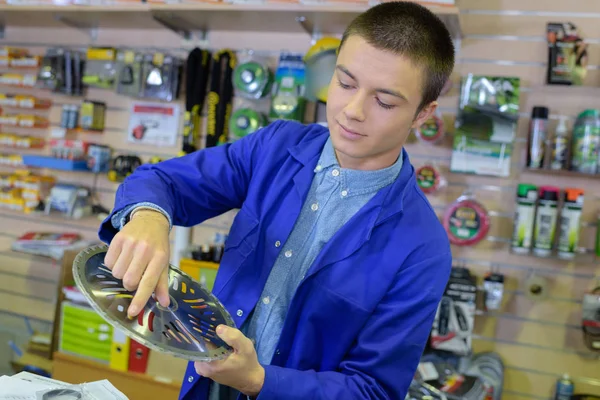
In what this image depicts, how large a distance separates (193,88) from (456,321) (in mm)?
1900

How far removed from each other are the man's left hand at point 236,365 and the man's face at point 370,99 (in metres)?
0.48

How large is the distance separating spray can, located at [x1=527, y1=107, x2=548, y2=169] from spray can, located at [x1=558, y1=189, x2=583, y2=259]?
8.2 inches

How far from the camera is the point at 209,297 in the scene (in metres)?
1.09

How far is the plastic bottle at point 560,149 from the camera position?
2.62m

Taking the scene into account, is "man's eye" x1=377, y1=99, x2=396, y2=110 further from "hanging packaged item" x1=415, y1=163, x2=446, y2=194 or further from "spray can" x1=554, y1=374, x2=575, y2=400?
"spray can" x1=554, y1=374, x2=575, y2=400

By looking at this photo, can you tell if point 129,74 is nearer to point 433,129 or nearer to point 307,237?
point 433,129

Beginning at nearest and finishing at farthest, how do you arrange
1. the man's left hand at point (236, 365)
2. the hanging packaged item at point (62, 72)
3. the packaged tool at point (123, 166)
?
1. the man's left hand at point (236, 365)
2. the packaged tool at point (123, 166)
3. the hanging packaged item at point (62, 72)

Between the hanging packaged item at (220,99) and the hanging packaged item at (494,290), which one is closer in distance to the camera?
the hanging packaged item at (494,290)

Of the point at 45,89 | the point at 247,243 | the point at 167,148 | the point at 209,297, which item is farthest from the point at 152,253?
the point at 45,89

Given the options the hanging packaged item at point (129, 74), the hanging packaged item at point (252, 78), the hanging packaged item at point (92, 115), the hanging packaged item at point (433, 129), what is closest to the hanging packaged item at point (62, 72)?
the hanging packaged item at point (92, 115)

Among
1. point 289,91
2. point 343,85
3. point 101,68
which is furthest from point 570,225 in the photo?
point 101,68

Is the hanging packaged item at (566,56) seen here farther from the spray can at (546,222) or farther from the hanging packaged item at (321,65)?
the hanging packaged item at (321,65)

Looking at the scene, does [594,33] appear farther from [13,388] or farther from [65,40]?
[65,40]

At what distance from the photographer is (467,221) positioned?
109 inches
